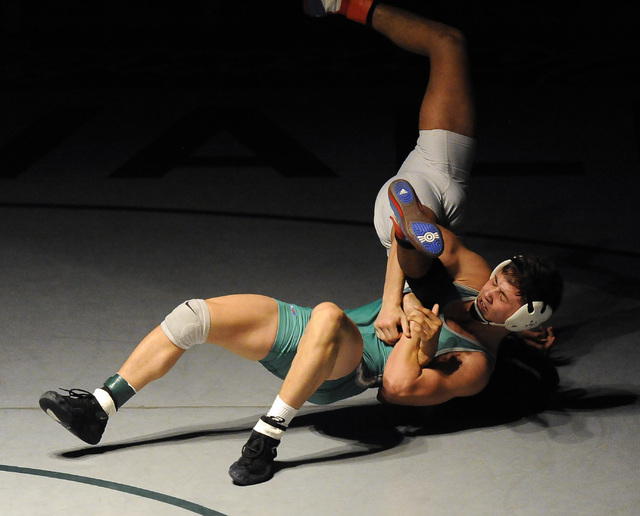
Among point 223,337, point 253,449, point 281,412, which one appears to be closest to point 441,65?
point 223,337

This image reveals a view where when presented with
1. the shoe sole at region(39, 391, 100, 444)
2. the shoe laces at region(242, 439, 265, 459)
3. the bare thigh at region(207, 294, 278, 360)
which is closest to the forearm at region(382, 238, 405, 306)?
the bare thigh at region(207, 294, 278, 360)

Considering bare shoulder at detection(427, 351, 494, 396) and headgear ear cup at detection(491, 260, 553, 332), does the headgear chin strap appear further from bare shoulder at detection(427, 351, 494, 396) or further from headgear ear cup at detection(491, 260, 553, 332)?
bare shoulder at detection(427, 351, 494, 396)

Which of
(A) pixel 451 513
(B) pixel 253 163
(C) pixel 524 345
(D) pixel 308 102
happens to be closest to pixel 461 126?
(C) pixel 524 345

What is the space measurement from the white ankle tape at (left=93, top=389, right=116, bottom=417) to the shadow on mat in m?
0.15

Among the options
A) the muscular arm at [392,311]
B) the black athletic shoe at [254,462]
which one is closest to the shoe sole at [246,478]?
the black athletic shoe at [254,462]

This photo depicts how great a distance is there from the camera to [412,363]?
2.79 m

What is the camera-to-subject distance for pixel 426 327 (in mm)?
2701

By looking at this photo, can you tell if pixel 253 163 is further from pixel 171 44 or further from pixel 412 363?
pixel 412 363

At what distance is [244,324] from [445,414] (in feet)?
2.59

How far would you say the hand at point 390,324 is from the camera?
2.92 meters

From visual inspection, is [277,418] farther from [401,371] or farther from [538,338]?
[538,338]

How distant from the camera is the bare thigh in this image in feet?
8.99

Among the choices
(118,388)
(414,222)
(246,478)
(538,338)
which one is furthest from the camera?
(538,338)

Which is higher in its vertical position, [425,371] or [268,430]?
[425,371]
